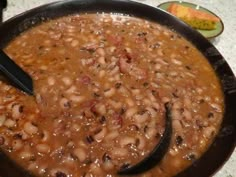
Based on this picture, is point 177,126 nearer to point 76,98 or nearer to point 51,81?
point 76,98

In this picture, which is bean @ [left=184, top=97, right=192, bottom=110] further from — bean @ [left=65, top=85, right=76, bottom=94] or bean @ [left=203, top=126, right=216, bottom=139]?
bean @ [left=65, top=85, right=76, bottom=94]

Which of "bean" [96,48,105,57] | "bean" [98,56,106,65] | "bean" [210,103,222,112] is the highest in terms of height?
"bean" [96,48,105,57]

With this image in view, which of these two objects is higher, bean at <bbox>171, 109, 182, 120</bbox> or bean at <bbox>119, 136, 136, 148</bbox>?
bean at <bbox>171, 109, 182, 120</bbox>

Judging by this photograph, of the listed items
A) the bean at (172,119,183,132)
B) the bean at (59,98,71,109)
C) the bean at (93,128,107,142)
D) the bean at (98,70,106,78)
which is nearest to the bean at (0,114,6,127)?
the bean at (59,98,71,109)

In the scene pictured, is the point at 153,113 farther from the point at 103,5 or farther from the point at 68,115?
the point at 103,5

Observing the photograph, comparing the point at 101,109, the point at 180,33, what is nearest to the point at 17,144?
the point at 101,109

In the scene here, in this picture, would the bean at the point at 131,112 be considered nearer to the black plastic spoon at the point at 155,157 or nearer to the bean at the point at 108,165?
the black plastic spoon at the point at 155,157

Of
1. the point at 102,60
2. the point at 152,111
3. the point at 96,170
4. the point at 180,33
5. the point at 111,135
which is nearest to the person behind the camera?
the point at 96,170
